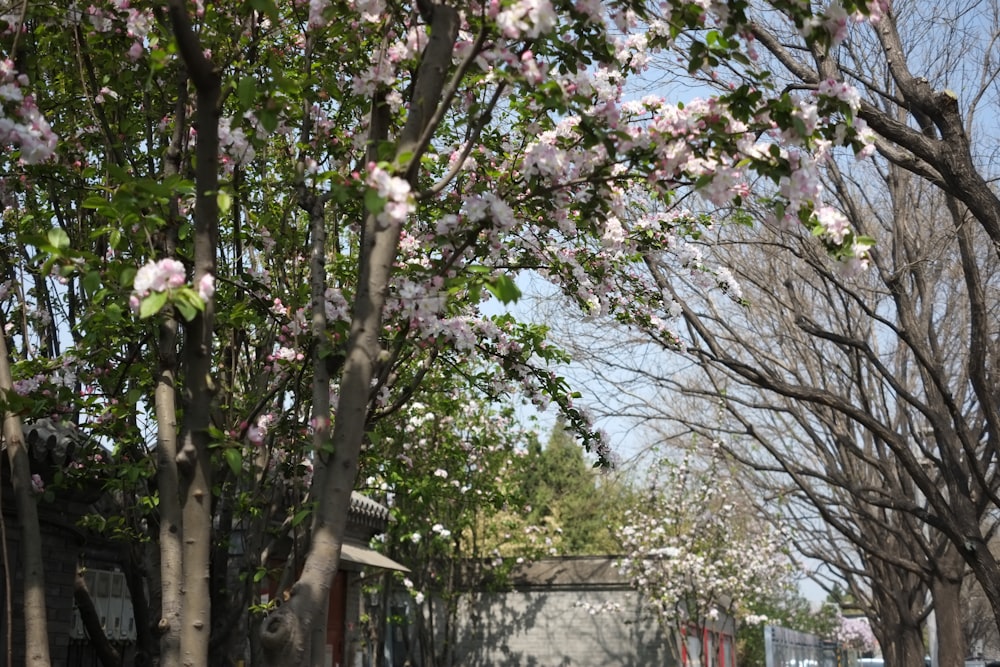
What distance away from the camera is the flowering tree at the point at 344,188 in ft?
14.1

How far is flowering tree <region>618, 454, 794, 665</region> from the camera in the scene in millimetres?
21750

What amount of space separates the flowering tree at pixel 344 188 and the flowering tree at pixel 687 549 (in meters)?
14.6

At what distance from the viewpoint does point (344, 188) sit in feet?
13.5

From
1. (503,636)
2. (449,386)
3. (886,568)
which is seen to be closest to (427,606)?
(503,636)

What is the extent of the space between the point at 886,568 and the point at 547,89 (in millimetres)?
17220

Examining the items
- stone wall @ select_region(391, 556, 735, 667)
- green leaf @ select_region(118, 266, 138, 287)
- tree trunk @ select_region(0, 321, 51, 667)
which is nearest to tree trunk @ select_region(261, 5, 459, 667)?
green leaf @ select_region(118, 266, 138, 287)

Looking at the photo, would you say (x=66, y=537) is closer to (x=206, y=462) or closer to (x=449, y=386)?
(x=449, y=386)

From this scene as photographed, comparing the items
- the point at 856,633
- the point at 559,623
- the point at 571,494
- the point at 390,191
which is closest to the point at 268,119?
the point at 390,191

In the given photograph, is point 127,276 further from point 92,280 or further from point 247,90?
point 247,90

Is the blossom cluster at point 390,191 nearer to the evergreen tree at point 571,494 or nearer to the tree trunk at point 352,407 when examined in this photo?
the tree trunk at point 352,407

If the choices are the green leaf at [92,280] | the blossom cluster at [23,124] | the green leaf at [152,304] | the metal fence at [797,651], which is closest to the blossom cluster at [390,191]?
the green leaf at [152,304]

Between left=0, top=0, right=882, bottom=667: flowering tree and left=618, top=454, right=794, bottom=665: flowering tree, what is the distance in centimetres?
1456

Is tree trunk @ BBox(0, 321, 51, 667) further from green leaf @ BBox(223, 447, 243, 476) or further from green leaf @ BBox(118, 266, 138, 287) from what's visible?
green leaf @ BBox(118, 266, 138, 287)

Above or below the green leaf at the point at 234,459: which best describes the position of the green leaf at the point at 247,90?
above
